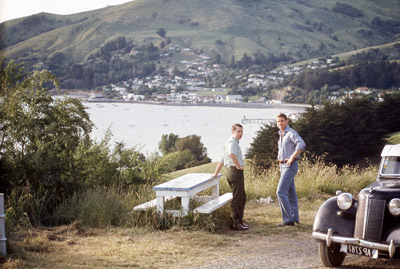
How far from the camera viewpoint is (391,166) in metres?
7.50

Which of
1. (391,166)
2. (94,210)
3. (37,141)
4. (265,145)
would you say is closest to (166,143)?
(265,145)

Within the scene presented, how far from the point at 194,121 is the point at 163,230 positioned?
109 m

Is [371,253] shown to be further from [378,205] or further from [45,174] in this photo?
[45,174]

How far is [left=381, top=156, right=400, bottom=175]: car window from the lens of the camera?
24.4ft

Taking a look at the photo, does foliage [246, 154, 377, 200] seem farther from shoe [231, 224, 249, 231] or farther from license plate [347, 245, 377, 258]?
license plate [347, 245, 377, 258]

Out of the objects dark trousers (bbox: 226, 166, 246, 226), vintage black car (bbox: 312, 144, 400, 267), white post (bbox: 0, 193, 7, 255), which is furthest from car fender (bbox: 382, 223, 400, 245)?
white post (bbox: 0, 193, 7, 255)

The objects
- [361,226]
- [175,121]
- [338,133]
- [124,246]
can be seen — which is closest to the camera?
[361,226]

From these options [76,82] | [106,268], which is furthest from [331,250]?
[76,82]

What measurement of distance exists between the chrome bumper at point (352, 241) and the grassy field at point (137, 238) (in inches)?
60.2

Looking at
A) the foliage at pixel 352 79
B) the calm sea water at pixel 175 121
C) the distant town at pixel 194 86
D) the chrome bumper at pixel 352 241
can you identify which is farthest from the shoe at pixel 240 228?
the distant town at pixel 194 86

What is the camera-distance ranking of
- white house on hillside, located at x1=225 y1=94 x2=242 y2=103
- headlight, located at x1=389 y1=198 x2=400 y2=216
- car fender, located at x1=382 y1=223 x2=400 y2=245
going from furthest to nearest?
white house on hillside, located at x1=225 y1=94 x2=242 y2=103, headlight, located at x1=389 y1=198 x2=400 y2=216, car fender, located at x1=382 y1=223 x2=400 y2=245

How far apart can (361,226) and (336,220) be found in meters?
0.38

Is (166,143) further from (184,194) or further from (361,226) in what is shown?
(361,226)

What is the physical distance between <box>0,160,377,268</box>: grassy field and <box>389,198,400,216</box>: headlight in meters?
2.37
